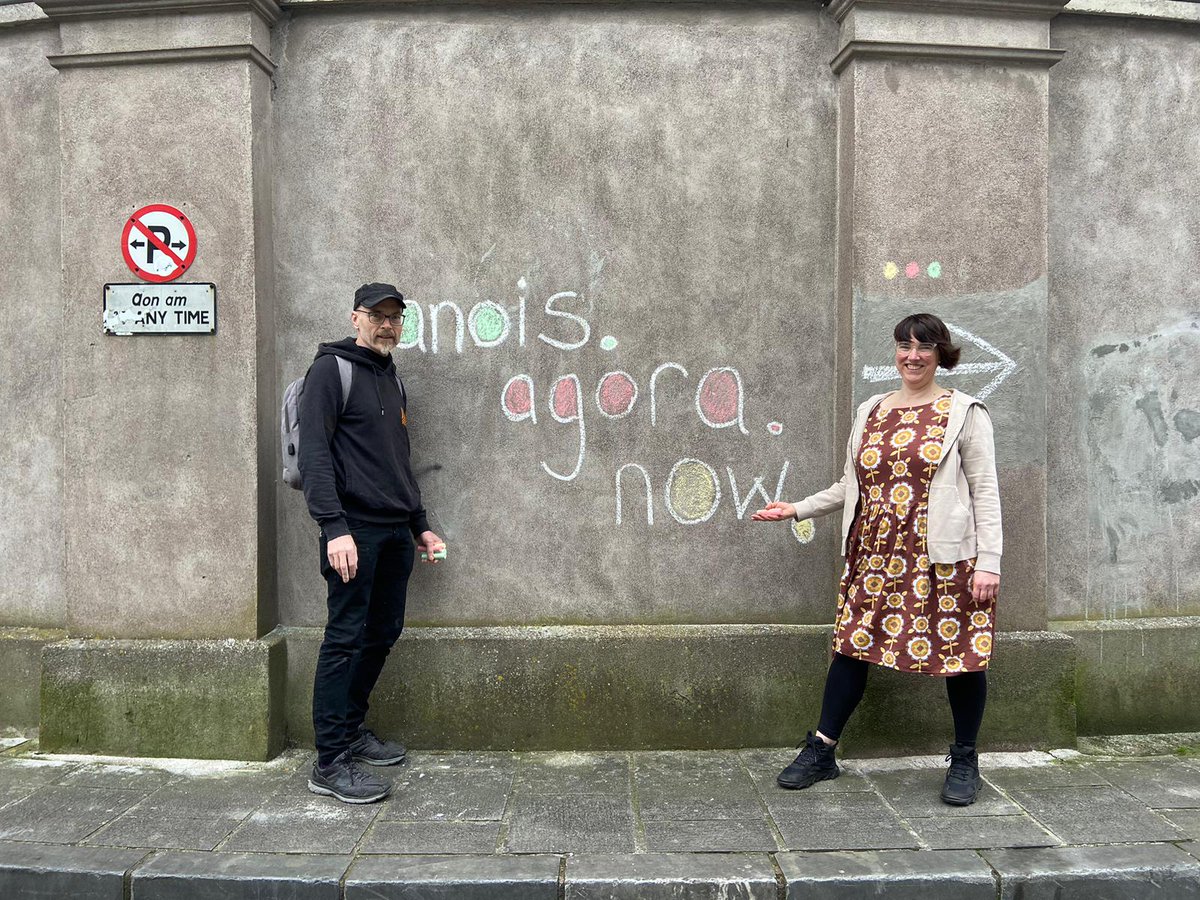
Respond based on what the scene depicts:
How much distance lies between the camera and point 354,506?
13.0ft

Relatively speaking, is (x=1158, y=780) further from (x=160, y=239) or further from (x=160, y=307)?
(x=160, y=239)

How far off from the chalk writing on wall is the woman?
0.63 meters

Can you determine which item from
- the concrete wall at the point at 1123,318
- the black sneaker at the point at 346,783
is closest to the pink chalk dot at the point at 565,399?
the black sneaker at the point at 346,783

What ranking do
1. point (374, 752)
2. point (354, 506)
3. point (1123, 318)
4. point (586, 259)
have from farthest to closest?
point (1123, 318) < point (586, 259) < point (374, 752) < point (354, 506)

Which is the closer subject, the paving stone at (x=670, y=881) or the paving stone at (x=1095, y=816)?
the paving stone at (x=670, y=881)

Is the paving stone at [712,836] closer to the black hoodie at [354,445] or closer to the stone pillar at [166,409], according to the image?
the black hoodie at [354,445]

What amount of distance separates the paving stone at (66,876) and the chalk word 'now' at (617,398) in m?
2.48

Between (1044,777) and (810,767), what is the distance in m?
1.08

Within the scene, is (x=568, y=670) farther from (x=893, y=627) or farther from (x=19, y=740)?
(x=19, y=740)

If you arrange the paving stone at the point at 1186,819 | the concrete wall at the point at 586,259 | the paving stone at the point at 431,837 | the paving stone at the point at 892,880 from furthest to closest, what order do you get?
Result: the concrete wall at the point at 586,259 → the paving stone at the point at 1186,819 → the paving stone at the point at 431,837 → the paving stone at the point at 892,880

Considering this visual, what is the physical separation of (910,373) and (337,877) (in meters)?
2.95

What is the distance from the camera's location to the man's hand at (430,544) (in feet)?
14.1

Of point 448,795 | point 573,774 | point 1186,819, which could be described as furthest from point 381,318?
point 1186,819

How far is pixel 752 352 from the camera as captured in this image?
4562 millimetres
